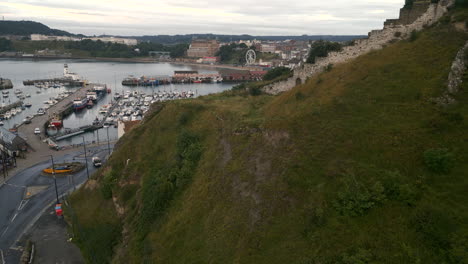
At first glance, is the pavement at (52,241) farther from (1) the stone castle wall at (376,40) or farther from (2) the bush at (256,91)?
(1) the stone castle wall at (376,40)

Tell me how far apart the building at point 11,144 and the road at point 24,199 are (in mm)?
4209

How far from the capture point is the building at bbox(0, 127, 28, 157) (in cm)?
3891

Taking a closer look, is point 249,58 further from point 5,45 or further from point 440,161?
point 440,161

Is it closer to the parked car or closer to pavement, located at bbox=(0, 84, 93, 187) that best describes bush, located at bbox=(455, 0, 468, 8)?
the parked car

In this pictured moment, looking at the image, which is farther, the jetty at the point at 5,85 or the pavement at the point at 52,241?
the jetty at the point at 5,85

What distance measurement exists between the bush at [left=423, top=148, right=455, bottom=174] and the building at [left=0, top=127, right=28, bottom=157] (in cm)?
4098

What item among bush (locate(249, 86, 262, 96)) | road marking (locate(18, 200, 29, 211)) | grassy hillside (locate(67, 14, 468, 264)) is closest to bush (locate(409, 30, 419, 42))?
grassy hillside (locate(67, 14, 468, 264))

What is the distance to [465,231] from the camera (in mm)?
10539

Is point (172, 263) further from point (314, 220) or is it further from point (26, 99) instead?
point (26, 99)

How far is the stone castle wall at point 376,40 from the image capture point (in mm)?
22138

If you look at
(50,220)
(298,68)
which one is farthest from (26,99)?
(298,68)

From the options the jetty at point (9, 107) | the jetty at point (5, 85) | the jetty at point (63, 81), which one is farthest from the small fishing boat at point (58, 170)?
the jetty at point (5, 85)

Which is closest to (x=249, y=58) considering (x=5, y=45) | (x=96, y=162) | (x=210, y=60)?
(x=210, y=60)

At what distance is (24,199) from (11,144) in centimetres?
1326
